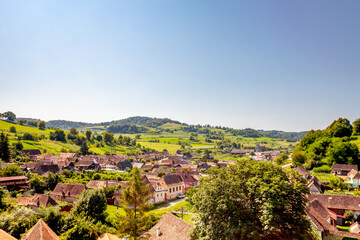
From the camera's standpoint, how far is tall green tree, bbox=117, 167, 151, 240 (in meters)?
23.8

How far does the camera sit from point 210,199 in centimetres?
1727

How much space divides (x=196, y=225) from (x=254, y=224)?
182 inches

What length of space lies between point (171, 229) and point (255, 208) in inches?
459

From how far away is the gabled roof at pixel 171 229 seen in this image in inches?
918

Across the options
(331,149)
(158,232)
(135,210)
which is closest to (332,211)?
(158,232)

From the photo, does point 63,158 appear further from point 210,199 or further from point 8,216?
point 210,199

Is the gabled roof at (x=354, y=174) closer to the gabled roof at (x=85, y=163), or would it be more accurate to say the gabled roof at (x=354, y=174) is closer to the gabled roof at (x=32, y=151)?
the gabled roof at (x=85, y=163)

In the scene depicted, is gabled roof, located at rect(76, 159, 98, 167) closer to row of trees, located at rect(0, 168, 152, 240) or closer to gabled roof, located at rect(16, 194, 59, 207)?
gabled roof, located at rect(16, 194, 59, 207)

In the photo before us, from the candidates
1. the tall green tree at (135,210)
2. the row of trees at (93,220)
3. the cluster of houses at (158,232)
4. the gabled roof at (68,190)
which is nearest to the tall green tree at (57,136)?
the gabled roof at (68,190)

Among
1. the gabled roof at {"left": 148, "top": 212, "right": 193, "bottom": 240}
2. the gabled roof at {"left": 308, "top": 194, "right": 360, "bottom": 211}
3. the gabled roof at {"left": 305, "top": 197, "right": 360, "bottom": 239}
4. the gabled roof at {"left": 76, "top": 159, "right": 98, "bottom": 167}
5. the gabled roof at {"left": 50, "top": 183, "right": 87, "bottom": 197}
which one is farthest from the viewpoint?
the gabled roof at {"left": 76, "top": 159, "right": 98, "bottom": 167}

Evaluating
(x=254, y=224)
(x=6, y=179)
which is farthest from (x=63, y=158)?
(x=254, y=224)

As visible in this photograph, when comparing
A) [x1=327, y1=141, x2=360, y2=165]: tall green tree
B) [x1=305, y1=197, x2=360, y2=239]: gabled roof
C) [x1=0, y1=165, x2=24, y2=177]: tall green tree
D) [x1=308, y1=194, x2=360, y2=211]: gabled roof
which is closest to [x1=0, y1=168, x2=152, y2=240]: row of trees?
[x1=305, y1=197, x2=360, y2=239]: gabled roof

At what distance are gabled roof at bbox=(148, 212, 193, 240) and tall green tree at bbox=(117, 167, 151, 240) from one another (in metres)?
1.82

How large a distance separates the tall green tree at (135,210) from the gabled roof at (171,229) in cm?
182
